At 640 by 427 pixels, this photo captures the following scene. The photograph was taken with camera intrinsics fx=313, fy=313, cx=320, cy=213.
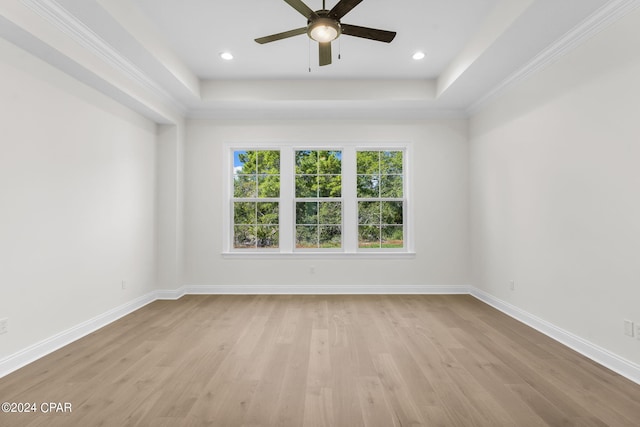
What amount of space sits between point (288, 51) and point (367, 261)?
3.08m

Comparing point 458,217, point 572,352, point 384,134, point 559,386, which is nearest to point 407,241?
point 458,217

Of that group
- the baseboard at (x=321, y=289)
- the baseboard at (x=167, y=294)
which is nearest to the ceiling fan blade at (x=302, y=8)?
the baseboard at (x=321, y=289)

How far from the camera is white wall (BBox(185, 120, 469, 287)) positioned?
4.81 meters

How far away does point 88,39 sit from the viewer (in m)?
2.77

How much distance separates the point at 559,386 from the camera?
7.06 ft

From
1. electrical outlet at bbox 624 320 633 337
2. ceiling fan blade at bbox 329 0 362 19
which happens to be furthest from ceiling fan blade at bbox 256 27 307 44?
electrical outlet at bbox 624 320 633 337

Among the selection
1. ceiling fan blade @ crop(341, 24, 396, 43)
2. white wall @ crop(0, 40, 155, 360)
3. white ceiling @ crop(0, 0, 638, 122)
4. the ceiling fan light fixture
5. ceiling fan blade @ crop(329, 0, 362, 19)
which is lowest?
white wall @ crop(0, 40, 155, 360)

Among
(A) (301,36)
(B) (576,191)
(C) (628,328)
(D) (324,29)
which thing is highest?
(A) (301,36)

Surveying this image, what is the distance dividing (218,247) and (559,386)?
13.8 feet

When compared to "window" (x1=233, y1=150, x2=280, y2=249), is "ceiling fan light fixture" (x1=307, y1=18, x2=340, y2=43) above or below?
above

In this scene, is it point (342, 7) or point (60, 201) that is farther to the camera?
point (60, 201)

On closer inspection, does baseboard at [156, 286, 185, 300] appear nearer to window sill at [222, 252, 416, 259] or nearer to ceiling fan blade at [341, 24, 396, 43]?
window sill at [222, 252, 416, 259]

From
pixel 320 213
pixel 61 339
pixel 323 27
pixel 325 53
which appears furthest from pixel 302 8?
pixel 61 339

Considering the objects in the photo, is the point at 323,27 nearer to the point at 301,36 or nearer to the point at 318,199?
the point at 301,36
